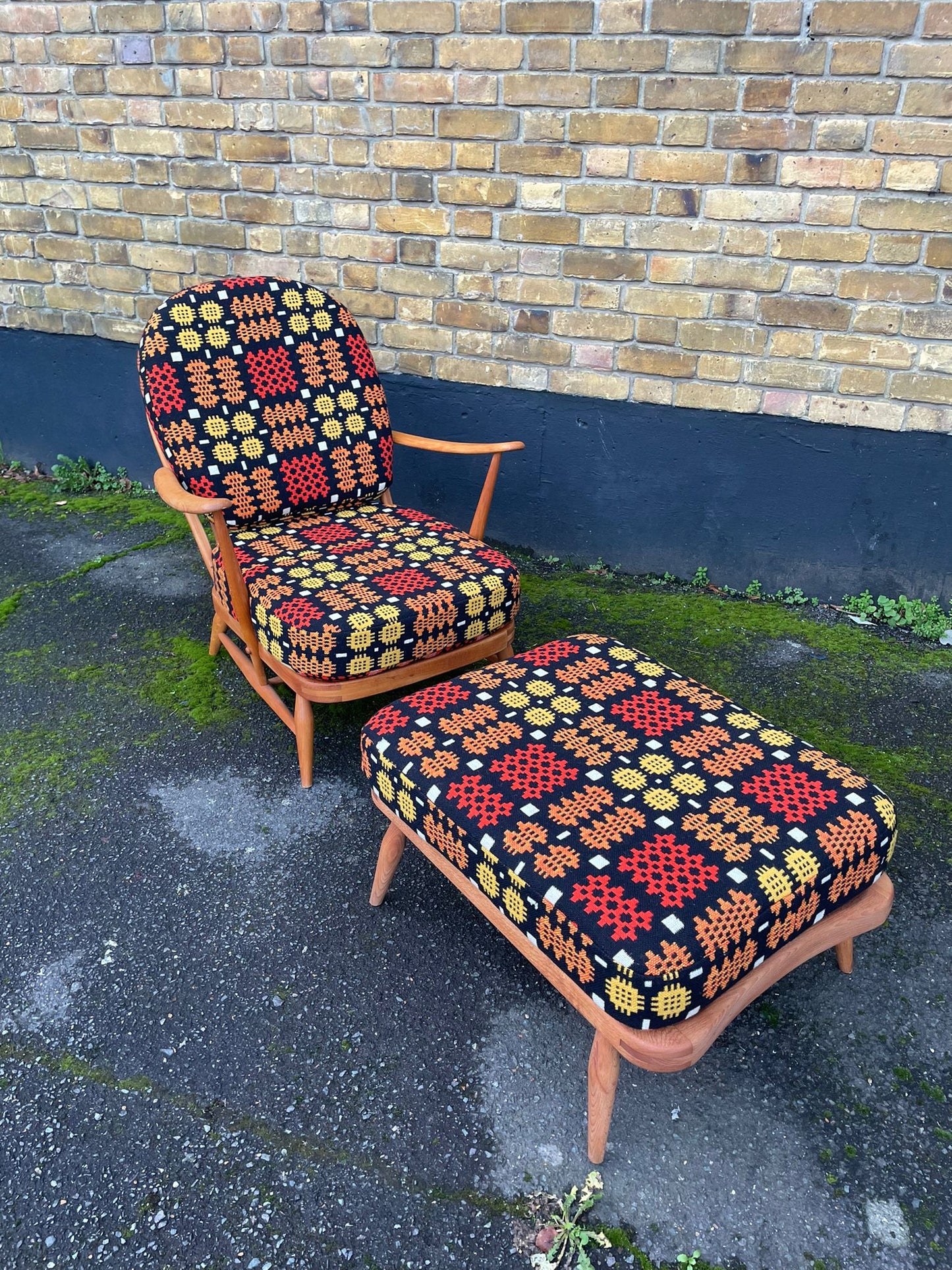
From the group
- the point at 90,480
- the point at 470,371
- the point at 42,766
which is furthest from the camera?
the point at 90,480

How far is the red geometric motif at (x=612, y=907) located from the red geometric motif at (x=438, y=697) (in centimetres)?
59

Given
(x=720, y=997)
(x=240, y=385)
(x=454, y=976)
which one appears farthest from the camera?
(x=240, y=385)

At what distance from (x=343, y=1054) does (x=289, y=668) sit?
38.1 inches

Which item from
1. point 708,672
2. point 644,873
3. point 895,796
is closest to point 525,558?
point 708,672

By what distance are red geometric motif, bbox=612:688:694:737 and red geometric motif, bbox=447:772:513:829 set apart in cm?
38

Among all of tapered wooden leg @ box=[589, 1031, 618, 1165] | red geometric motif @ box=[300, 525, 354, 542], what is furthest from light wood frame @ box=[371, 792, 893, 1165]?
red geometric motif @ box=[300, 525, 354, 542]

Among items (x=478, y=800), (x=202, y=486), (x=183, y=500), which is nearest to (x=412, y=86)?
(x=202, y=486)

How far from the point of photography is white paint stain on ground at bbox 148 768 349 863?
236cm

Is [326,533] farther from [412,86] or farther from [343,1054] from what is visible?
[412,86]

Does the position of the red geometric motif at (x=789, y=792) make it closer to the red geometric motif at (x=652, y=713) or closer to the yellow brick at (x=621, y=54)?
the red geometric motif at (x=652, y=713)

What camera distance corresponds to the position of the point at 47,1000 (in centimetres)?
194

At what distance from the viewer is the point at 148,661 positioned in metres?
3.13

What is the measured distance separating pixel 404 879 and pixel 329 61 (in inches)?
114

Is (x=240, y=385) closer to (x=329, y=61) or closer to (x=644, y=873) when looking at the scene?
(x=329, y=61)
